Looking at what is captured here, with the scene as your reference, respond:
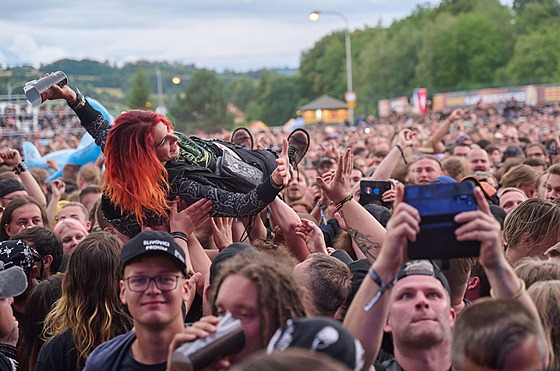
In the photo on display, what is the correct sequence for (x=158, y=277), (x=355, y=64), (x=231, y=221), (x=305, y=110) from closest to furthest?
(x=158, y=277) < (x=231, y=221) < (x=305, y=110) < (x=355, y=64)

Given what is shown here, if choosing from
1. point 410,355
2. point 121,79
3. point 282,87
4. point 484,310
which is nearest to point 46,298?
point 410,355

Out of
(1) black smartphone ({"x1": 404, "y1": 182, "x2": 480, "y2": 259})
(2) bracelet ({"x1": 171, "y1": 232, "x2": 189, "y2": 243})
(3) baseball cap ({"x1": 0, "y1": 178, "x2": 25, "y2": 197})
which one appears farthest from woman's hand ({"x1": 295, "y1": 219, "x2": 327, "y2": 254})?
(3) baseball cap ({"x1": 0, "y1": 178, "x2": 25, "y2": 197})

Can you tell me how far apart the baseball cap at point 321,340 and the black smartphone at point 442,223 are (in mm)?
416

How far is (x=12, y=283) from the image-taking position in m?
3.23

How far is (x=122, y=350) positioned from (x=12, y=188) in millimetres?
4216

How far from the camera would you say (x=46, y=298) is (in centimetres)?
399

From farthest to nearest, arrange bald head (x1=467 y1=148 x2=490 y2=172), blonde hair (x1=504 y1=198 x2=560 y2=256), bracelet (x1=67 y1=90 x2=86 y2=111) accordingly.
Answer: bald head (x1=467 y1=148 x2=490 y2=172) < blonde hair (x1=504 y1=198 x2=560 y2=256) < bracelet (x1=67 y1=90 x2=86 y2=111)

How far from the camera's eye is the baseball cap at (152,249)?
2.79 metres

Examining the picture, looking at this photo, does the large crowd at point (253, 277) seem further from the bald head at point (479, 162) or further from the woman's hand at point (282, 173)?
the bald head at point (479, 162)

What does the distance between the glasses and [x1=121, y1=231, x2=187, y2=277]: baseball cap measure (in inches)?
2.8

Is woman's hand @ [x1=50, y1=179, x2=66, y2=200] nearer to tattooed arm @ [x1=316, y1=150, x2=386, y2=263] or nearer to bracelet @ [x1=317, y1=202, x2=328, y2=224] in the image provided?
bracelet @ [x1=317, y1=202, x2=328, y2=224]

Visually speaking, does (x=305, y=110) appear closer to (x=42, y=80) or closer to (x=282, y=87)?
(x=282, y=87)

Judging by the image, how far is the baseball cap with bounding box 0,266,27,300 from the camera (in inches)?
126

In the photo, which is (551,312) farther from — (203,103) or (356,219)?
(203,103)
